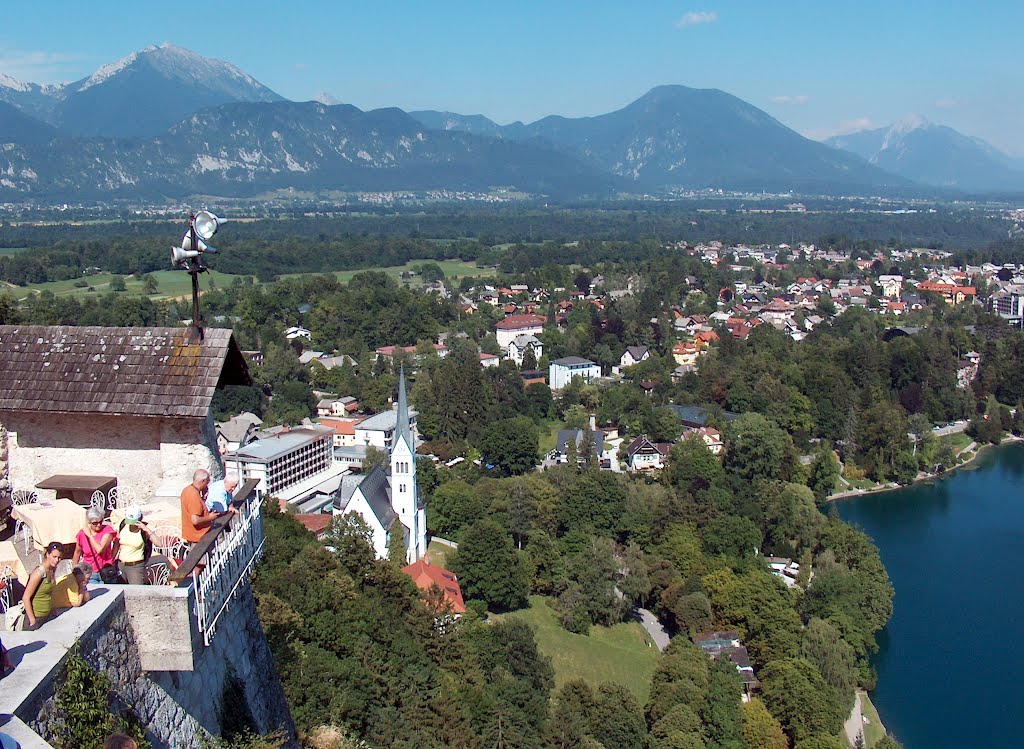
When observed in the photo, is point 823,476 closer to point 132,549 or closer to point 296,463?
point 296,463

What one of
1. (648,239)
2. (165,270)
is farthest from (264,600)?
(648,239)

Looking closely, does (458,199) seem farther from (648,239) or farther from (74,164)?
(648,239)

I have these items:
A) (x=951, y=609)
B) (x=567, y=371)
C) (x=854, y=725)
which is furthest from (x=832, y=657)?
(x=567, y=371)

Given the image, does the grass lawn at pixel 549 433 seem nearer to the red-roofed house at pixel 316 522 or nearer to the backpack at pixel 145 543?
the red-roofed house at pixel 316 522

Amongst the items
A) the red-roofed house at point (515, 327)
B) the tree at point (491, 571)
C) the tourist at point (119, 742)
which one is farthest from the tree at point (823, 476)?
the tourist at point (119, 742)

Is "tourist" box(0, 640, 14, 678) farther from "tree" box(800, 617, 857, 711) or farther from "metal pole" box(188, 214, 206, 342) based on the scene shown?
"tree" box(800, 617, 857, 711)
